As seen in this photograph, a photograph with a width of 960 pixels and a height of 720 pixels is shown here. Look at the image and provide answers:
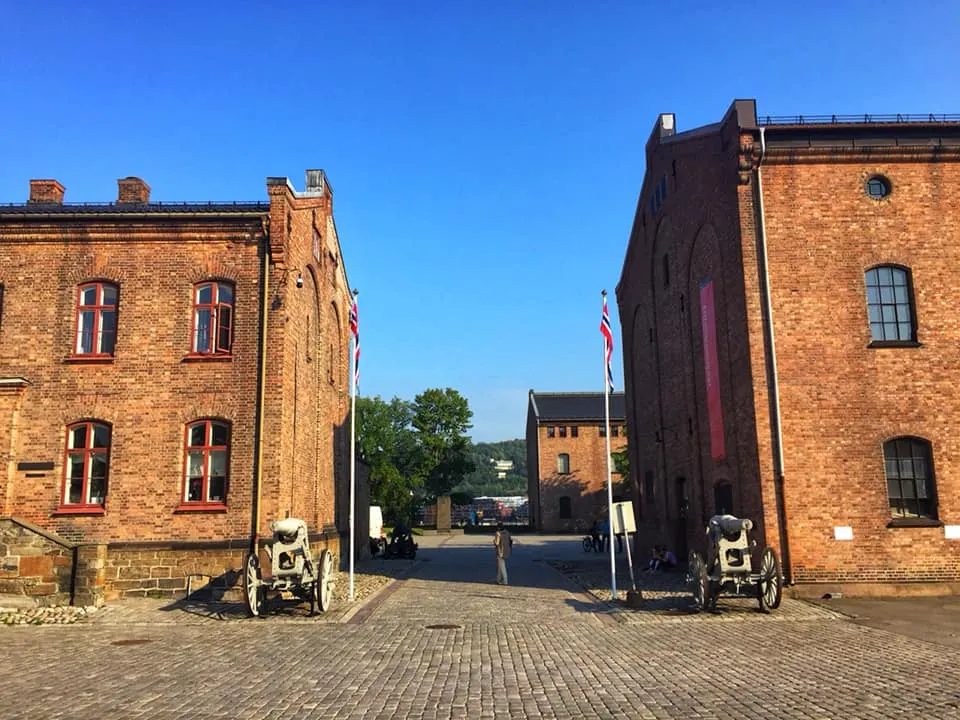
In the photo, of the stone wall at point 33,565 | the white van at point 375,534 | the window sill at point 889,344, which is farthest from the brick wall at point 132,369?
the white van at point 375,534

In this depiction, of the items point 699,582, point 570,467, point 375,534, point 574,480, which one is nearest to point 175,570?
point 699,582

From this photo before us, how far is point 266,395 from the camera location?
18.0m

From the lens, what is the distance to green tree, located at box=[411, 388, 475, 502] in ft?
237

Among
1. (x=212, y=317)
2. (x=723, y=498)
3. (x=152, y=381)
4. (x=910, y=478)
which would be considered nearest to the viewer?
(x=910, y=478)

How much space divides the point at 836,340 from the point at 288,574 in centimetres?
1339

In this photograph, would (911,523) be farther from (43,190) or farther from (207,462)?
(43,190)

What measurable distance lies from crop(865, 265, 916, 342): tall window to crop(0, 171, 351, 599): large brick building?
46.8ft

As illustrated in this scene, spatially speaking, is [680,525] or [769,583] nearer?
[769,583]

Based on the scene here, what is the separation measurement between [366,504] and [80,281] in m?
15.9

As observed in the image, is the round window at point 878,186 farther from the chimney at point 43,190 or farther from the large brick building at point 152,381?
the chimney at point 43,190

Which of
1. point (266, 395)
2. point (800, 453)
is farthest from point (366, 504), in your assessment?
point (800, 453)

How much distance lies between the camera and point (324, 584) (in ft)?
51.0

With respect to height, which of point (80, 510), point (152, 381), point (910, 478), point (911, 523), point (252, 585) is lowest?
point (252, 585)

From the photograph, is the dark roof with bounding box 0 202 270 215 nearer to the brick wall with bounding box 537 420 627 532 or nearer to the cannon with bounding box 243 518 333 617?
the cannon with bounding box 243 518 333 617
